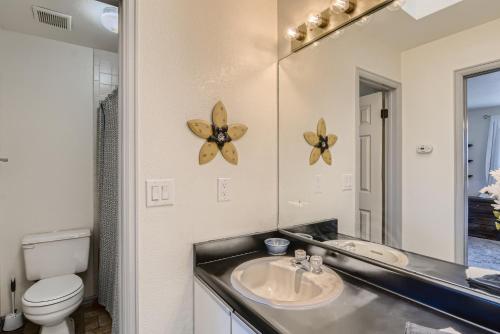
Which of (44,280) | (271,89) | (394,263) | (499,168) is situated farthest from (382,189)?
(44,280)

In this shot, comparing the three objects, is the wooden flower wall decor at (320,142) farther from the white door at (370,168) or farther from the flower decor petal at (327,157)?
the white door at (370,168)

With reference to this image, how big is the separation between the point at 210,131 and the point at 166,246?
0.57 metres

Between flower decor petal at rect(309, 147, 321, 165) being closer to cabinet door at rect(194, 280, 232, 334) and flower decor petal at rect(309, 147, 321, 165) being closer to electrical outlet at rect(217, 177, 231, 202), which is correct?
electrical outlet at rect(217, 177, 231, 202)

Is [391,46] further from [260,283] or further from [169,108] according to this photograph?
[260,283]

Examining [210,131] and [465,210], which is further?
[210,131]

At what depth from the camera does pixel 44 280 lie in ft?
6.60

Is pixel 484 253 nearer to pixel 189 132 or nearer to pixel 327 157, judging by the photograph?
pixel 327 157

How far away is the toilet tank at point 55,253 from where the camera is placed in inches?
80.5

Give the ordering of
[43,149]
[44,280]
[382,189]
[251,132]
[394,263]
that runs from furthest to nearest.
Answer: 1. [43,149]
2. [44,280]
3. [251,132]
4. [382,189]
5. [394,263]

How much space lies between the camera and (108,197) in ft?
6.96

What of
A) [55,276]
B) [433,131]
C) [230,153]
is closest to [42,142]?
[55,276]

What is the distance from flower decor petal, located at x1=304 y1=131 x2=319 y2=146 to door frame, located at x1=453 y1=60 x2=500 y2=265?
0.67 metres

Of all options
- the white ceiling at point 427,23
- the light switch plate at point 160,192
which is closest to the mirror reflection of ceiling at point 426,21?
the white ceiling at point 427,23

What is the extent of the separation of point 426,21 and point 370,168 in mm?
600
